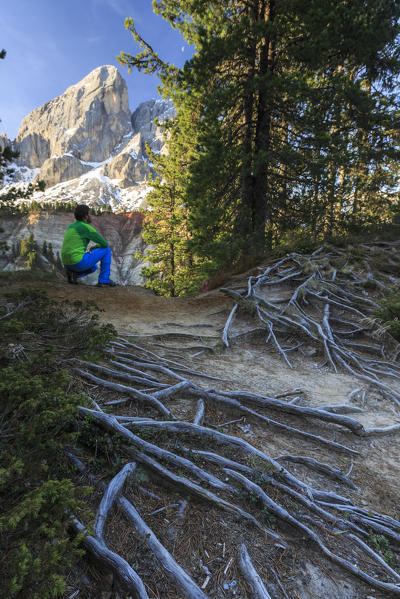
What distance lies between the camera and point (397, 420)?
3375mm

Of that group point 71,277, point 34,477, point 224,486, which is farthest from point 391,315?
point 71,277

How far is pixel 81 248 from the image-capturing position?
21.4 feet

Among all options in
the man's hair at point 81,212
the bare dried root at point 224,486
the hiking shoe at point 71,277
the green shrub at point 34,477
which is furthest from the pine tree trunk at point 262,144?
the green shrub at point 34,477

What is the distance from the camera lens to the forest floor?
4.96ft

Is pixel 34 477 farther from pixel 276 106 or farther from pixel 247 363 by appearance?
pixel 276 106

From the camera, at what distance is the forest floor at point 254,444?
4.96ft

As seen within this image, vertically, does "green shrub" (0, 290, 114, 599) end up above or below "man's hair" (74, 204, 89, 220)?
below

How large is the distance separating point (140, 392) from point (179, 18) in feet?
39.9

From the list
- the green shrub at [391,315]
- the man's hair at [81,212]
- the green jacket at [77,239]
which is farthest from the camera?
the man's hair at [81,212]

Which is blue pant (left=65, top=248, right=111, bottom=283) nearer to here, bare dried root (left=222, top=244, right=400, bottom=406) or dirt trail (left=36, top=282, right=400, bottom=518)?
dirt trail (left=36, top=282, right=400, bottom=518)

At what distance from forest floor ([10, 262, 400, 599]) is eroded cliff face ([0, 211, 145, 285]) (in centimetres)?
5716

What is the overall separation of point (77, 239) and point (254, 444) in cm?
566

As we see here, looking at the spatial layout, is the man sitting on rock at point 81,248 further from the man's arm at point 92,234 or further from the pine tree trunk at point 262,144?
the pine tree trunk at point 262,144

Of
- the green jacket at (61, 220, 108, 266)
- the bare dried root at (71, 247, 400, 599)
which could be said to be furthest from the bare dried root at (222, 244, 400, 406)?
the green jacket at (61, 220, 108, 266)
